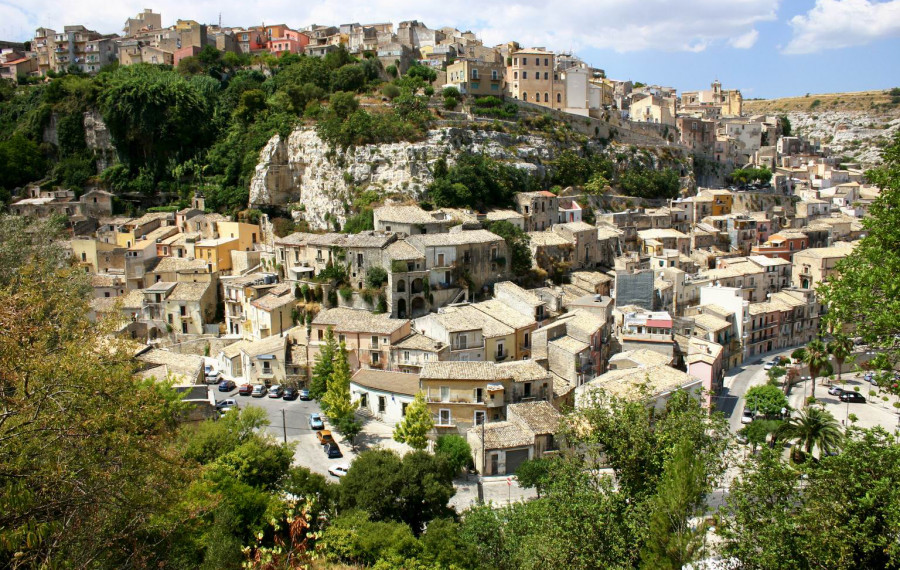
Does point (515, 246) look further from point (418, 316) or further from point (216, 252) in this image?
point (216, 252)

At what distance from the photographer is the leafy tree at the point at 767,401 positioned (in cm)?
3734

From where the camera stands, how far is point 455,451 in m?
30.2

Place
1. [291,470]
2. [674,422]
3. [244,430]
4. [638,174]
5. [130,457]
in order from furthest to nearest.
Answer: [638,174] → [244,430] → [291,470] → [674,422] → [130,457]

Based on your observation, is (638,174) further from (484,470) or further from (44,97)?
(44,97)

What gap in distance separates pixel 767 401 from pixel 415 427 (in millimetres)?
19304

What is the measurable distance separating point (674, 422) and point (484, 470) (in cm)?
1234

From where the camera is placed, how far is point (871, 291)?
17.2 m

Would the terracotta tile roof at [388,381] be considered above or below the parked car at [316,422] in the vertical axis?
above

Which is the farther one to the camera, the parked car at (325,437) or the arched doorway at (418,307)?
the arched doorway at (418,307)

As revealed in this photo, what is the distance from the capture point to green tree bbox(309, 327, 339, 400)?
120 feet

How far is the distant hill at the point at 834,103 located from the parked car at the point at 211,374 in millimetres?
142998

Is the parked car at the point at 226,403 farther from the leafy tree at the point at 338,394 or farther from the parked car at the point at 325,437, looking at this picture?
the parked car at the point at 325,437

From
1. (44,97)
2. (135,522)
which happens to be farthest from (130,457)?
(44,97)

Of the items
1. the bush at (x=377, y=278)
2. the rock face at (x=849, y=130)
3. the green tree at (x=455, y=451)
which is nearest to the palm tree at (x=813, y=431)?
the green tree at (x=455, y=451)
